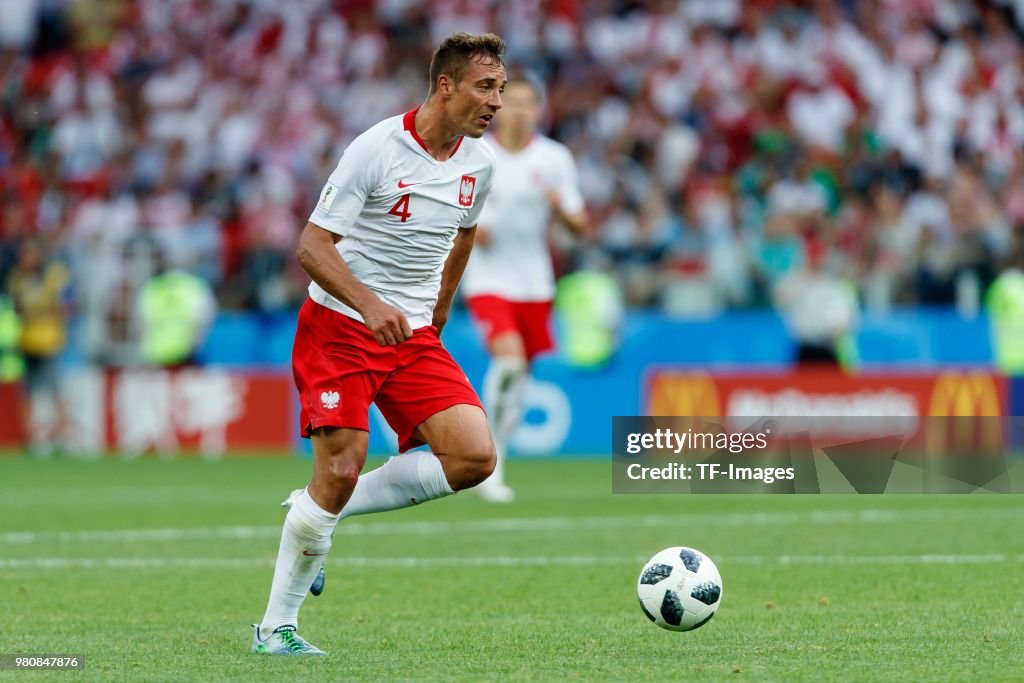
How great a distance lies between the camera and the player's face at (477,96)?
21.1ft

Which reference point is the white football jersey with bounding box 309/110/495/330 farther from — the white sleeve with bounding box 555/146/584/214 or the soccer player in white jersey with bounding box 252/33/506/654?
the white sleeve with bounding box 555/146/584/214

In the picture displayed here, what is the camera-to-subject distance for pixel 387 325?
605 centimetres

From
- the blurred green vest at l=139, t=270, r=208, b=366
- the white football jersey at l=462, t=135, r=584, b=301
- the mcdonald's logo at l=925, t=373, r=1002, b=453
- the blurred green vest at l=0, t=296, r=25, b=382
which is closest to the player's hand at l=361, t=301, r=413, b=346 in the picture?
the white football jersey at l=462, t=135, r=584, b=301

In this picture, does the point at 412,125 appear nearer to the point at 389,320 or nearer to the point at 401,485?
the point at 389,320

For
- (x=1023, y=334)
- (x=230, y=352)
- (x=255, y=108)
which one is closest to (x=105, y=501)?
(x=230, y=352)

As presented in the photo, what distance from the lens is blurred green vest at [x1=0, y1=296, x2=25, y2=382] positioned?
1981 centimetres

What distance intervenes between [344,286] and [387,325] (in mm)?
247

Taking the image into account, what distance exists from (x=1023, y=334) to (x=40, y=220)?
12.1 metres

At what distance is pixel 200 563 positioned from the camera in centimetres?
909

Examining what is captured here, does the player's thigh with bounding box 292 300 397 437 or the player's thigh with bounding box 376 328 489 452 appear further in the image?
the player's thigh with bounding box 376 328 489 452

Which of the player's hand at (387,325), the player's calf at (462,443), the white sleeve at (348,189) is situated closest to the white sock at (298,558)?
the player's calf at (462,443)

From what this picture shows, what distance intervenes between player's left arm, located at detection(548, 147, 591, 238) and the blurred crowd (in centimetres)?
526

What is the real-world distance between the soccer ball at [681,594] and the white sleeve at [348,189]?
1.69m

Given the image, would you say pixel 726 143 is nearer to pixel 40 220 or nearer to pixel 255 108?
pixel 255 108
